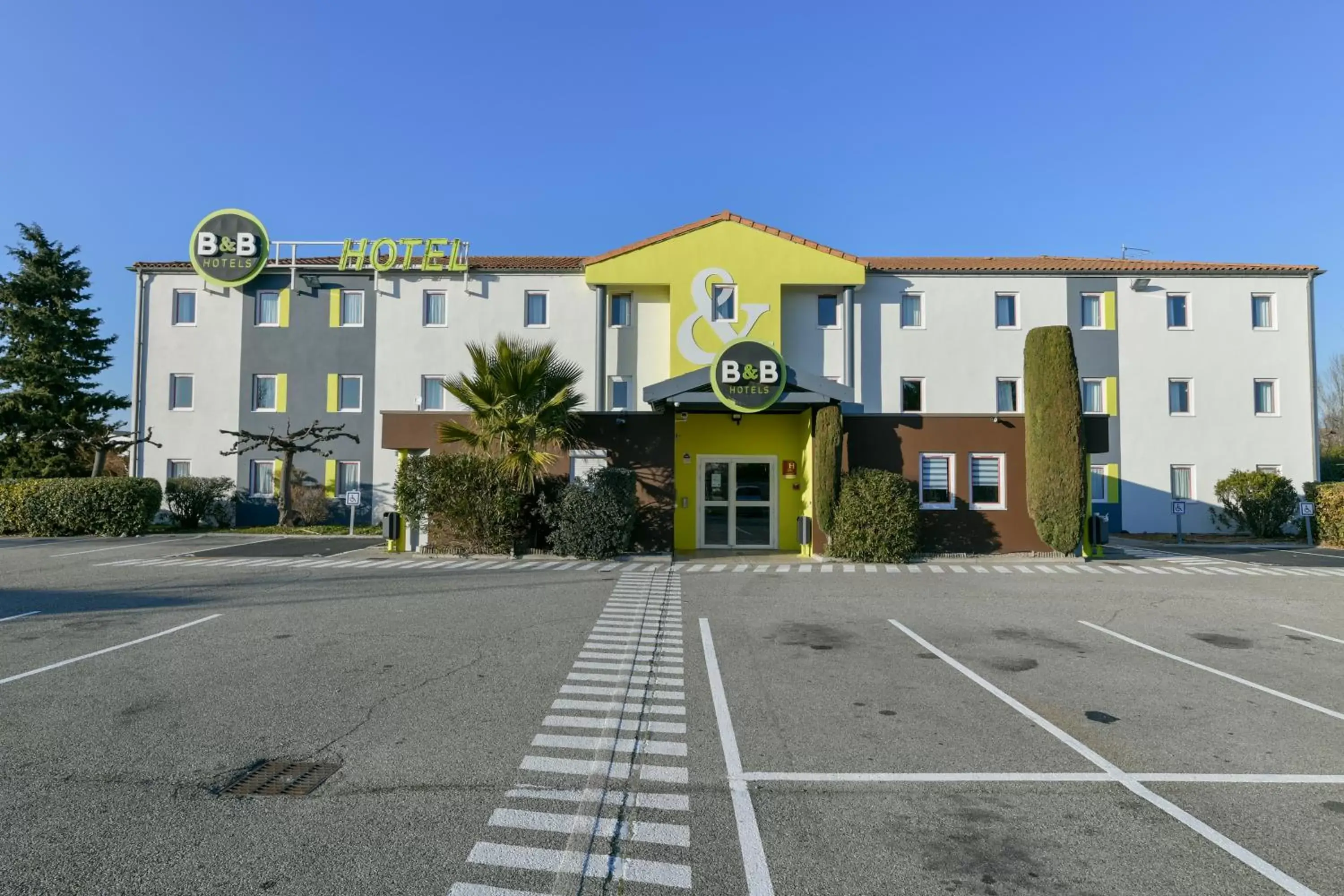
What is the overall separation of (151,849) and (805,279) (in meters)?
24.3

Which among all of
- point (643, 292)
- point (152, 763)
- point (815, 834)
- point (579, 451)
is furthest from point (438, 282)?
point (815, 834)

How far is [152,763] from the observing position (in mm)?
4359

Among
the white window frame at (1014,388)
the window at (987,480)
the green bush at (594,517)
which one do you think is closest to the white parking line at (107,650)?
the green bush at (594,517)

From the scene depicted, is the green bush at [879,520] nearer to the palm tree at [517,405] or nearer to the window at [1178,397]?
the palm tree at [517,405]

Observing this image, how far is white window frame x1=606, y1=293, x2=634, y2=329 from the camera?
2636 centimetres

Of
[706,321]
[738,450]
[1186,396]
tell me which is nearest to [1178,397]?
[1186,396]

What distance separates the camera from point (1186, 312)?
88.0 feet

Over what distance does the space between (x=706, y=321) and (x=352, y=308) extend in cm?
1339

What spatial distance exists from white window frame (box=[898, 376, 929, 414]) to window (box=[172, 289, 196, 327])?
26.3 m

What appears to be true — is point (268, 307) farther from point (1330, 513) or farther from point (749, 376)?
point (1330, 513)

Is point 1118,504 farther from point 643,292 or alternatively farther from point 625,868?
point 625,868

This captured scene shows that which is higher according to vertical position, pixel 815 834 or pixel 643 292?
pixel 643 292

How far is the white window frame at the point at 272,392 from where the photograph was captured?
27.7 metres

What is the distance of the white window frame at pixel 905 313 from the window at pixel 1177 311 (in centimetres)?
866
